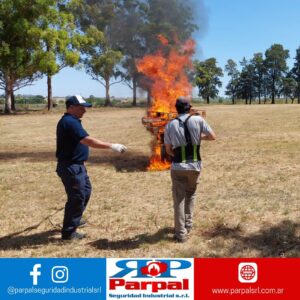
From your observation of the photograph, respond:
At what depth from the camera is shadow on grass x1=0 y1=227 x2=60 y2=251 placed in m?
6.34

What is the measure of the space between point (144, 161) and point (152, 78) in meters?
2.69

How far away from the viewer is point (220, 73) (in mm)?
92000

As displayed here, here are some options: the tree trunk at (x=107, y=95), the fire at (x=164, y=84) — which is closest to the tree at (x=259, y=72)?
the tree trunk at (x=107, y=95)

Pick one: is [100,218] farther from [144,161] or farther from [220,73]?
[220,73]

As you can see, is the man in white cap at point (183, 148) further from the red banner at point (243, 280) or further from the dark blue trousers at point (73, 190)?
the red banner at point (243, 280)

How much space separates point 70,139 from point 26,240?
5.94 ft

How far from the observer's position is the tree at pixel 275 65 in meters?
89.9

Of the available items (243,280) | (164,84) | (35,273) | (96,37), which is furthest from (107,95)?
(243,280)

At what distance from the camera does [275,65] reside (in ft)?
300

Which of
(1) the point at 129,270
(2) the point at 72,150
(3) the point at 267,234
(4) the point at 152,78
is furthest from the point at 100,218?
(4) the point at 152,78

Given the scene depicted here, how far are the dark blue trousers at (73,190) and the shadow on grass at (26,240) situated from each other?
386 mm

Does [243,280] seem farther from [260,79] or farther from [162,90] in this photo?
[260,79]

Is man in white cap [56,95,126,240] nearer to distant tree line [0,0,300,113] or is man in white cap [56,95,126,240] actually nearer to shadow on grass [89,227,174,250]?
shadow on grass [89,227,174,250]

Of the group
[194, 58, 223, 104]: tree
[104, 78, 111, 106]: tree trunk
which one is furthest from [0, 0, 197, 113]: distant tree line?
[194, 58, 223, 104]: tree
